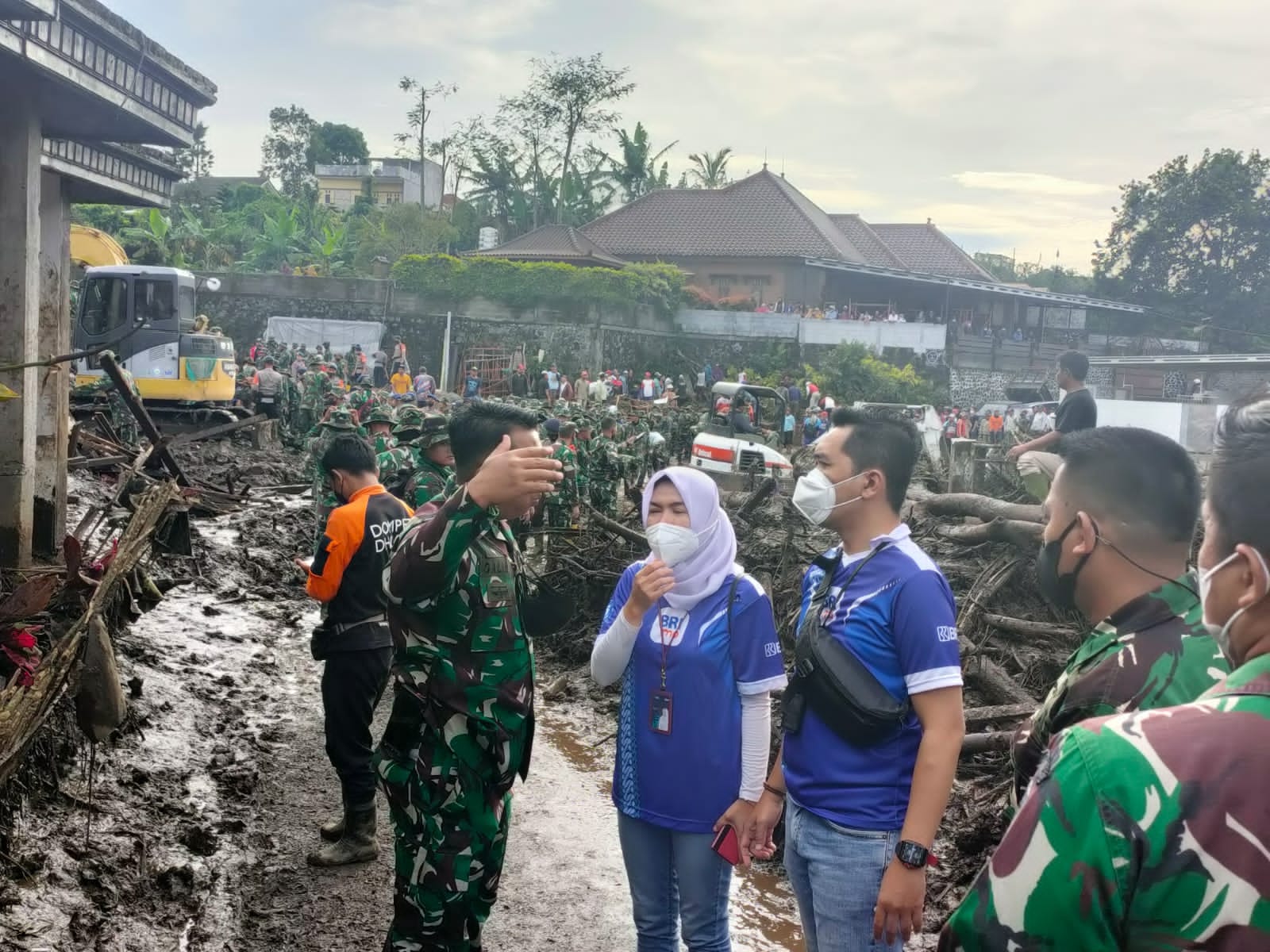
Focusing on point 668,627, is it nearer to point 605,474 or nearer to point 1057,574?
point 1057,574

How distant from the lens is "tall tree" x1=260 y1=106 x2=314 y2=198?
59656 millimetres

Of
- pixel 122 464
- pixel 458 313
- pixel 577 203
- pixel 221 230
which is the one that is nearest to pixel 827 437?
pixel 122 464

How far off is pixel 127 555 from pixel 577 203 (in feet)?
147

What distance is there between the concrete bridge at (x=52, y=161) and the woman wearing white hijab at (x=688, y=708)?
3.63 metres

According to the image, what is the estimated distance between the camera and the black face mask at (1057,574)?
86.4 inches

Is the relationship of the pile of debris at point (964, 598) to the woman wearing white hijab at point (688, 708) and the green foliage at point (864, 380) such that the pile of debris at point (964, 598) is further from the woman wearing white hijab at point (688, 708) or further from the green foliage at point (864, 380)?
the green foliage at point (864, 380)

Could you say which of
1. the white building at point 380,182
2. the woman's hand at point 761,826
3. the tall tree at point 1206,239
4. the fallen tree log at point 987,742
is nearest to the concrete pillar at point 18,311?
the woman's hand at point 761,826

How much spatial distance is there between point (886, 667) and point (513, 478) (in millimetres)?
1071

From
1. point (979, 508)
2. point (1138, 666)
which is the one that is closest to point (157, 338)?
point (979, 508)

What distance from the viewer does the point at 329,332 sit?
107 ft

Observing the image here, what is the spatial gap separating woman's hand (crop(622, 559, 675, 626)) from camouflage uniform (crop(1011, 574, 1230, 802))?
1.06 metres

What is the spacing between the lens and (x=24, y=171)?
21.2 ft

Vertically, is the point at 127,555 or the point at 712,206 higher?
Result: the point at 712,206

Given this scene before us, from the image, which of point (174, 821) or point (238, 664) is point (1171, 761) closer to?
point (174, 821)
